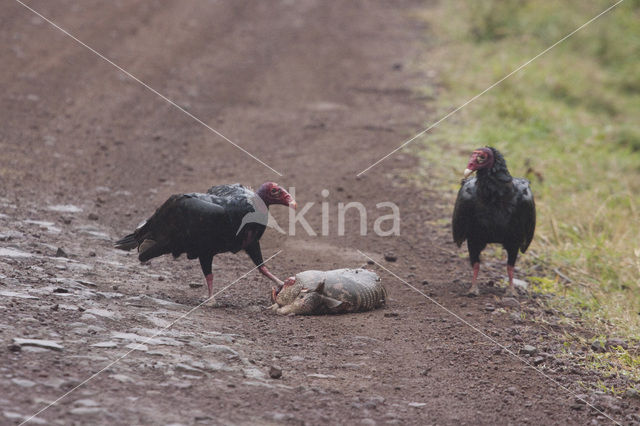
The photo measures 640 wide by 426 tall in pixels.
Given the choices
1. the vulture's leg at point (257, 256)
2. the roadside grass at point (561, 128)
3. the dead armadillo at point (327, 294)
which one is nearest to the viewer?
the dead armadillo at point (327, 294)

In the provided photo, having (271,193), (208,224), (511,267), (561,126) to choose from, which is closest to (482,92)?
(561,126)

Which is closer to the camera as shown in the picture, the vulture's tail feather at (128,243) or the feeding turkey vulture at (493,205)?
the vulture's tail feather at (128,243)

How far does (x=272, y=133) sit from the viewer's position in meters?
10.3

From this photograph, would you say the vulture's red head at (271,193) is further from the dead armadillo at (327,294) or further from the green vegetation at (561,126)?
the green vegetation at (561,126)

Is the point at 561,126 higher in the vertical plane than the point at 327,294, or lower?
higher

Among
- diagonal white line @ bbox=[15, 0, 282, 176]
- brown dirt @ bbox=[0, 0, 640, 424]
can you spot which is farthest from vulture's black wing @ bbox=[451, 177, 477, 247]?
diagonal white line @ bbox=[15, 0, 282, 176]

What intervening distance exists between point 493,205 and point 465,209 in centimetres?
21

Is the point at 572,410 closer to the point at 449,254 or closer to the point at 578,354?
the point at 578,354

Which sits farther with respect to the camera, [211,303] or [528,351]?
[211,303]

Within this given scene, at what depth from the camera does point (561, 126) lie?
1088cm

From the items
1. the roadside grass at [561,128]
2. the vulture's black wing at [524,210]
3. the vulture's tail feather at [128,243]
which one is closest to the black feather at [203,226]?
the vulture's tail feather at [128,243]

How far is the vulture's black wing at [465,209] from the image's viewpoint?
19.0 feet

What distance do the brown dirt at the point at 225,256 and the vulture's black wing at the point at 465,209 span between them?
1.68 feet

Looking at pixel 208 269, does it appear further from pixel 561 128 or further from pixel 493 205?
pixel 561 128
